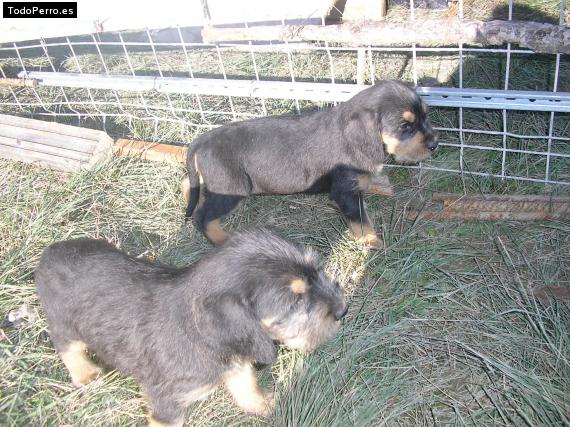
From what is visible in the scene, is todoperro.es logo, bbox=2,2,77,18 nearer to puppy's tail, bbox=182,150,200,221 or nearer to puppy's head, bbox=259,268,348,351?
puppy's tail, bbox=182,150,200,221

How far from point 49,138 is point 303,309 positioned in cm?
361

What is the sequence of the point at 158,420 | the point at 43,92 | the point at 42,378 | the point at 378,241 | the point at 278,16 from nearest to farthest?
the point at 158,420 → the point at 42,378 → the point at 378,241 → the point at 278,16 → the point at 43,92

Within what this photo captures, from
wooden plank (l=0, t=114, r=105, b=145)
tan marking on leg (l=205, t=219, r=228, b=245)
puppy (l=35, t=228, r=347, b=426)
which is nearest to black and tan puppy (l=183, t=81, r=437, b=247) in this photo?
tan marking on leg (l=205, t=219, r=228, b=245)

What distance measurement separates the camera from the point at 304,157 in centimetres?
412

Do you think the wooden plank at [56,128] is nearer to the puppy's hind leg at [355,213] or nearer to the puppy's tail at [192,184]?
the puppy's tail at [192,184]

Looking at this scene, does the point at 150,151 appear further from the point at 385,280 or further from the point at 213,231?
the point at 385,280

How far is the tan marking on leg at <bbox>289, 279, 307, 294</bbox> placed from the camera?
2555mm

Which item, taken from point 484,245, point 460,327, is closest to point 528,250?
point 484,245

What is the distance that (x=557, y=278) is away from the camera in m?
3.49

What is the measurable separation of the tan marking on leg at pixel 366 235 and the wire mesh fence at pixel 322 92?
89cm

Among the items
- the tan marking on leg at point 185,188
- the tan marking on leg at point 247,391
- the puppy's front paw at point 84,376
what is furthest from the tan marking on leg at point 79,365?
the tan marking on leg at point 185,188

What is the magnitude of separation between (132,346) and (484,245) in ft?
8.02

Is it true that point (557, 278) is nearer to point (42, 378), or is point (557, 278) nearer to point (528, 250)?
point (528, 250)

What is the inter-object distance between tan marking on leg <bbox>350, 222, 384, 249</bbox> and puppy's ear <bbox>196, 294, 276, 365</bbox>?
1540 millimetres
